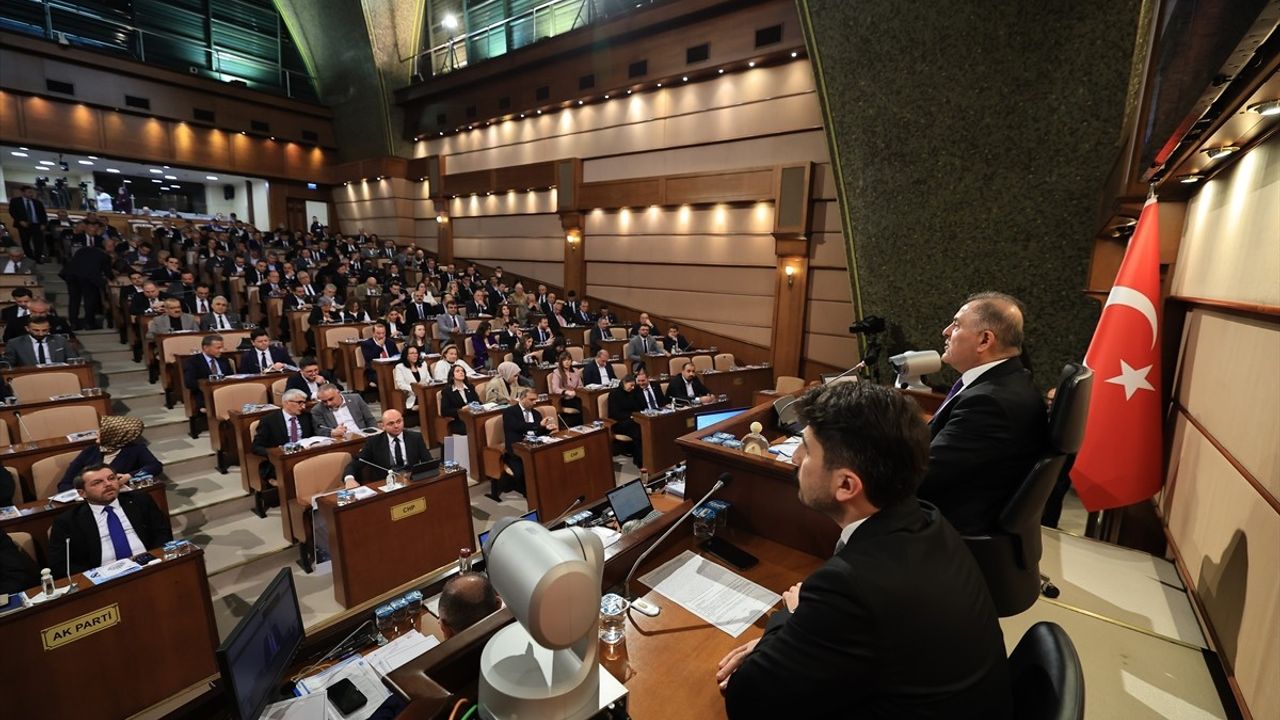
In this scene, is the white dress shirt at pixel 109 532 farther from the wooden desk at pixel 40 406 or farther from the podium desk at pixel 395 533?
the wooden desk at pixel 40 406

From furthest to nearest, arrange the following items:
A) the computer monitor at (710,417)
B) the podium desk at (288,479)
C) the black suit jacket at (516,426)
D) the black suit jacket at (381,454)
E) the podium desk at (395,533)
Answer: the black suit jacket at (516,426) → the black suit jacket at (381,454) → the podium desk at (288,479) → the podium desk at (395,533) → the computer monitor at (710,417)

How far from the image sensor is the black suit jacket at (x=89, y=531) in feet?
9.65

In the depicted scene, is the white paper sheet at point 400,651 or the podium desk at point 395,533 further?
the podium desk at point 395,533

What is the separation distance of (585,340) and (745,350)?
279 cm

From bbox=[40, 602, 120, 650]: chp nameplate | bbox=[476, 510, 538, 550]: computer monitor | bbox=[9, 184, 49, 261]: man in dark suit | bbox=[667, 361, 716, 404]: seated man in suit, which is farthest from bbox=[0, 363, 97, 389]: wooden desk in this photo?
bbox=[9, 184, 49, 261]: man in dark suit

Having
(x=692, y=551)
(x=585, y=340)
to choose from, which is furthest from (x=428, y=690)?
(x=585, y=340)

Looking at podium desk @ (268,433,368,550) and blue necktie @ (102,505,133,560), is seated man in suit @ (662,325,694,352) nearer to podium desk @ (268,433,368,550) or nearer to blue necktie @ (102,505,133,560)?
podium desk @ (268,433,368,550)

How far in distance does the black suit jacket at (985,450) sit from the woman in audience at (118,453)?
15.1 feet

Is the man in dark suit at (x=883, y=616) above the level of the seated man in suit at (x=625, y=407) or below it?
above

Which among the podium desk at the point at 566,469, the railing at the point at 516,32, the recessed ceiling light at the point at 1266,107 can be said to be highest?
the railing at the point at 516,32

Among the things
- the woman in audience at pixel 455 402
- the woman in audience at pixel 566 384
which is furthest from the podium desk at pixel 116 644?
the woman in audience at pixel 566 384

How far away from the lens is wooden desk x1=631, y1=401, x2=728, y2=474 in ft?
19.2

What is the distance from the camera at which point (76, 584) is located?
2.62 meters

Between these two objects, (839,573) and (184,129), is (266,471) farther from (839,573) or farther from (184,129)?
(184,129)
